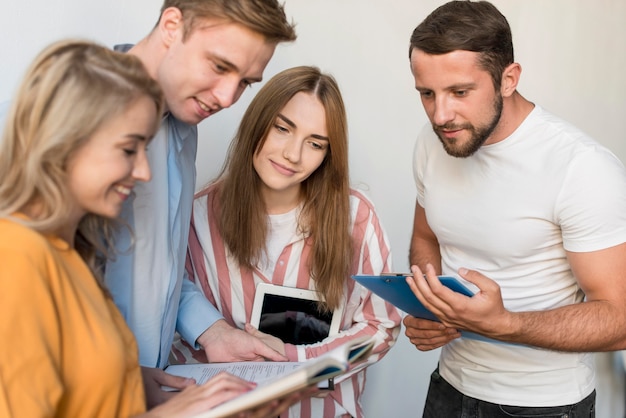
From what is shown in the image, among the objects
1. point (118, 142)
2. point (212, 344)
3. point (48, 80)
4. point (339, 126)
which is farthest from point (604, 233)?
point (48, 80)

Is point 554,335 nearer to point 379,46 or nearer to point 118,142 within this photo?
point 118,142

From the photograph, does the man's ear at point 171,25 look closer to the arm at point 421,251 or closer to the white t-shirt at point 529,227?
the white t-shirt at point 529,227

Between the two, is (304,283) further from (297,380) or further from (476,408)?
(297,380)

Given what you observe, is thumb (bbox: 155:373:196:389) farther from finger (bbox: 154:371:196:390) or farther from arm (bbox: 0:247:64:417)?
arm (bbox: 0:247:64:417)

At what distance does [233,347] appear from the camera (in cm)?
181

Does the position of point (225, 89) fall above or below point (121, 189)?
above

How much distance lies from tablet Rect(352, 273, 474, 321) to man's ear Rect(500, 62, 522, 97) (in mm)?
557

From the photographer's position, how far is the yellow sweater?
93 centimetres

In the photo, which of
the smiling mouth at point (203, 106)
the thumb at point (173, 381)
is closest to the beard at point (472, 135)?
the smiling mouth at point (203, 106)

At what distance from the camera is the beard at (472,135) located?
180 centimetres

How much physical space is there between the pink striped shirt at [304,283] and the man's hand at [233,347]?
18cm

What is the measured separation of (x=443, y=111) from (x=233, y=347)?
31.4 inches

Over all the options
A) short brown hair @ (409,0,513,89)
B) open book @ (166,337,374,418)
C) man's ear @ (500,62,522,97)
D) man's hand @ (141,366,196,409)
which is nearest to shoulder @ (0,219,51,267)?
open book @ (166,337,374,418)

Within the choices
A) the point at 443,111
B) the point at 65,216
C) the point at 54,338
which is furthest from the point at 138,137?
the point at 443,111
